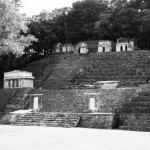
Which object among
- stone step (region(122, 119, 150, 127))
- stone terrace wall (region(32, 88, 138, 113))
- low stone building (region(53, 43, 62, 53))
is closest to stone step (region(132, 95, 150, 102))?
stone terrace wall (region(32, 88, 138, 113))

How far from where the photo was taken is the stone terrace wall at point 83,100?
22.2 m

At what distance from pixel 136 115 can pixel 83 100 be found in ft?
20.8

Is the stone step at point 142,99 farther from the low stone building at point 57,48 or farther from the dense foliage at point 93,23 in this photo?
the low stone building at point 57,48

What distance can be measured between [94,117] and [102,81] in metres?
11.9

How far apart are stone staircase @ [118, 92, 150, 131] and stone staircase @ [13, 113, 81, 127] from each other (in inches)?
105

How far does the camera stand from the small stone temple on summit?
33.2 metres

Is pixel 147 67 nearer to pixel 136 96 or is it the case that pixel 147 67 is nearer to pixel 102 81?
pixel 102 81

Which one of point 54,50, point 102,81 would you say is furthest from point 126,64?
point 54,50

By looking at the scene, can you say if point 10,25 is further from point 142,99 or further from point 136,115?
point 136,115

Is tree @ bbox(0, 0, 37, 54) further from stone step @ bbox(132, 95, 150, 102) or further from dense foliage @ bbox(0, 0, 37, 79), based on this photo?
stone step @ bbox(132, 95, 150, 102)

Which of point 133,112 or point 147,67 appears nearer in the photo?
point 133,112

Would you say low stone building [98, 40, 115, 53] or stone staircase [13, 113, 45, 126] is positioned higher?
low stone building [98, 40, 115, 53]

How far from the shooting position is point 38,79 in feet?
120

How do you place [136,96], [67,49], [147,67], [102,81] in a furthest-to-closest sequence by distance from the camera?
1. [67,49]
2. [147,67]
3. [102,81]
4. [136,96]
